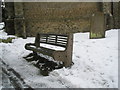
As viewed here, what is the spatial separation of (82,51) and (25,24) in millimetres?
5261

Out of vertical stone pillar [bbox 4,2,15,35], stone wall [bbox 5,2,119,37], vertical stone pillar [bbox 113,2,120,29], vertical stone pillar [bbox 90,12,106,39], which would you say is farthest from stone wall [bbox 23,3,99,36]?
vertical stone pillar [bbox 90,12,106,39]

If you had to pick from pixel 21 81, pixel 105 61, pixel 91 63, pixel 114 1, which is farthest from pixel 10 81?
pixel 114 1

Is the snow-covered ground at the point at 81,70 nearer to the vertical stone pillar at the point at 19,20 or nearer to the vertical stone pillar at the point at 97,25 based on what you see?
the vertical stone pillar at the point at 97,25

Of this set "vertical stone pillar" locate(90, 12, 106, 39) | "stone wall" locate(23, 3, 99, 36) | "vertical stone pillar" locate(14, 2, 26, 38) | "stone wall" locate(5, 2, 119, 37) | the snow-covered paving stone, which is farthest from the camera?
"stone wall" locate(23, 3, 99, 36)

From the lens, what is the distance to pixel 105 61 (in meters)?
5.87

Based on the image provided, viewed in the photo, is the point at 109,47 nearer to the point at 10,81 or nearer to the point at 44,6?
the point at 10,81

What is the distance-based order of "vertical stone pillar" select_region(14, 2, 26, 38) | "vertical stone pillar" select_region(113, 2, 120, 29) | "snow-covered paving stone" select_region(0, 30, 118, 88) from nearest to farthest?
"snow-covered paving stone" select_region(0, 30, 118, 88) < "vertical stone pillar" select_region(14, 2, 26, 38) < "vertical stone pillar" select_region(113, 2, 120, 29)

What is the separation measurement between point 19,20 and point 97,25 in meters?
4.32

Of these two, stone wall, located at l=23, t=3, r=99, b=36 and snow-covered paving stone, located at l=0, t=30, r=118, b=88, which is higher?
stone wall, located at l=23, t=3, r=99, b=36

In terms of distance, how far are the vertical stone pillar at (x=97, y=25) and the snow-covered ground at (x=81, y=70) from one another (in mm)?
1483

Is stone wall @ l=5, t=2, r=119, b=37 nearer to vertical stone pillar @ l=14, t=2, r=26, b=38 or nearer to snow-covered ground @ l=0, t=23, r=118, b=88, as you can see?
vertical stone pillar @ l=14, t=2, r=26, b=38

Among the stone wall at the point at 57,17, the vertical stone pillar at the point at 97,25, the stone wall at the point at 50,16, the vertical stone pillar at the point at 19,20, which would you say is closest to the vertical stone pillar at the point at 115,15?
the stone wall at the point at 50,16

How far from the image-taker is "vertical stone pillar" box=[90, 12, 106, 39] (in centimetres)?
912

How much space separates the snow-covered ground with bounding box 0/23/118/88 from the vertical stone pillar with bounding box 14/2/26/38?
3550 millimetres
